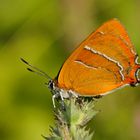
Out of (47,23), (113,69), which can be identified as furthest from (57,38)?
(113,69)

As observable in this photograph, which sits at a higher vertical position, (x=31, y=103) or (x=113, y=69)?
(x=113, y=69)

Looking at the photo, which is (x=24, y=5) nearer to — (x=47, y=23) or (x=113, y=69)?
(x=47, y=23)

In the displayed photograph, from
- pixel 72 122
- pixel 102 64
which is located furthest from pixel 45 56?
pixel 72 122

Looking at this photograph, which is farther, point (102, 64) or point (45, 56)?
point (45, 56)

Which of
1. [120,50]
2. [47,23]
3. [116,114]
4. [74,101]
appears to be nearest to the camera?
[74,101]

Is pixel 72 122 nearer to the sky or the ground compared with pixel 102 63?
nearer to the sky

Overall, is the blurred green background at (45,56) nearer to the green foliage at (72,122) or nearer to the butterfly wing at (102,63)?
the butterfly wing at (102,63)

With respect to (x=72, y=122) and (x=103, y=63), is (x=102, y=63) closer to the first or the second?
(x=103, y=63)

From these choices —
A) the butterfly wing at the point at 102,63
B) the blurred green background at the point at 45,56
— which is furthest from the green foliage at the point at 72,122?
the blurred green background at the point at 45,56
